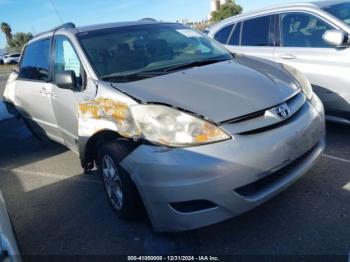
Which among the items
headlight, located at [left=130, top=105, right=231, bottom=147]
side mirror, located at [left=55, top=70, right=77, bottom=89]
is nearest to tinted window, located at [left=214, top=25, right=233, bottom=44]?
side mirror, located at [left=55, top=70, right=77, bottom=89]

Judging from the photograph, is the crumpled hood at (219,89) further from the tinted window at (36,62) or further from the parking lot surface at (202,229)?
the tinted window at (36,62)

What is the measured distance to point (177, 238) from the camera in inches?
122

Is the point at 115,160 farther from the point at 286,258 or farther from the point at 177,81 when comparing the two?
the point at 286,258

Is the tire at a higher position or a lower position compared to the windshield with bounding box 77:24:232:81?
lower

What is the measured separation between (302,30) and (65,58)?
2987mm

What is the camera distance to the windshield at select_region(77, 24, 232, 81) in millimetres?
3676

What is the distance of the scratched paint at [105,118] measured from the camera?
2.96m

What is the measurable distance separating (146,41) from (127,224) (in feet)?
6.27

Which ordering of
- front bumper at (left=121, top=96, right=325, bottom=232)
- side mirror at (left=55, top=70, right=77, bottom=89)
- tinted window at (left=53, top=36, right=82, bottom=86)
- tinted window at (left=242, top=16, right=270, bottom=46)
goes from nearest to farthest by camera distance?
1. front bumper at (left=121, top=96, right=325, bottom=232)
2. side mirror at (left=55, top=70, right=77, bottom=89)
3. tinted window at (left=53, top=36, right=82, bottom=86)
4. tinted window at (left=242, top=16, right=270, bottom=46)

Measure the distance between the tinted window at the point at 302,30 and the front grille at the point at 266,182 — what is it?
2.21 m

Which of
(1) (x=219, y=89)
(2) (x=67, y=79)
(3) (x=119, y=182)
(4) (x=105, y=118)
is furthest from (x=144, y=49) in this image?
(3) (x=119, y=182)

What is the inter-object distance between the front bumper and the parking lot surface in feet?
1.09

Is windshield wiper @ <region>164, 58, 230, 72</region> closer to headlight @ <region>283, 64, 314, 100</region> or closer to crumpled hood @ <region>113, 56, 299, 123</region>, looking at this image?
crumpled hood @ <region>113, 56, 299, 123</region>

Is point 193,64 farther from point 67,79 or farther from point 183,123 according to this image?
point 67,79
